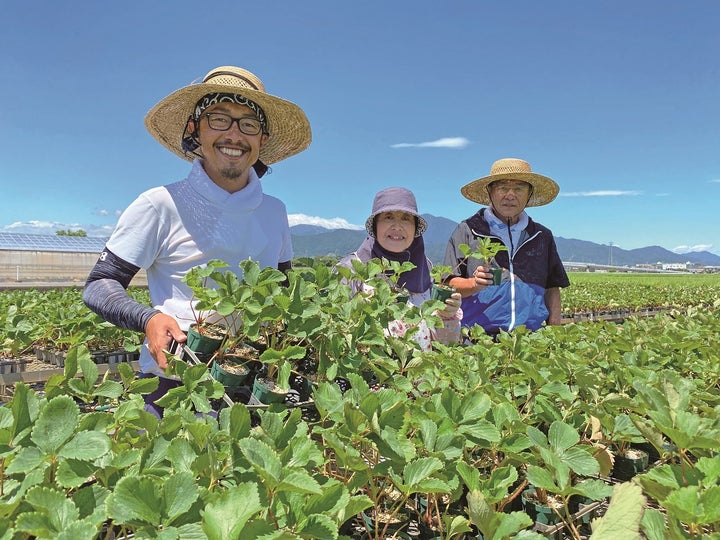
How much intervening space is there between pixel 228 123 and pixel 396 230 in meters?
1.21

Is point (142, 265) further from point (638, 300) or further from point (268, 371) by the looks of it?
point (638, 300)

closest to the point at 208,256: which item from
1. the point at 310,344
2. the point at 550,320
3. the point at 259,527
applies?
the point at 310,344

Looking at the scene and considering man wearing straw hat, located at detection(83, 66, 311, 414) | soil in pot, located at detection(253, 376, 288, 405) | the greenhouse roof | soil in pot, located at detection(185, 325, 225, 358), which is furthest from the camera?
the greenhouse roof

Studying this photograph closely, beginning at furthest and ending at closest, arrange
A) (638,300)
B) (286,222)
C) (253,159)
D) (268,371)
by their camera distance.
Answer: (638,300) → (286,222) → (253,159) → (268,371)

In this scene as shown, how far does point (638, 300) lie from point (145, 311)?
1399cm

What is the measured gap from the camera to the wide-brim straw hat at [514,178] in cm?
382

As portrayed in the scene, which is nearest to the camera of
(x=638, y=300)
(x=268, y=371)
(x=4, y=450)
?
(x=4, y=450)

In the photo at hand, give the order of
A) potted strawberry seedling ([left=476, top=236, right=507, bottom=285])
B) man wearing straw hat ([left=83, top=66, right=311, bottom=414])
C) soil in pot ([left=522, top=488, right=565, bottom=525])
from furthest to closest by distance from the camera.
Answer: potted strawberry seedling ([left=476, top=236, right=507, bottom=285]) < man wearing straw hat ([left=83, top=66, right=311, bottom=414]) < soil in pot ([left=522, top=488, right=565, bottom=525])

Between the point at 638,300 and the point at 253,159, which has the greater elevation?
the point at 253,159

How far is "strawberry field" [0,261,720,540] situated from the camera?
615 millimetres

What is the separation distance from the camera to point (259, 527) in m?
0.54

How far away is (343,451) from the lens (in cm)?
79

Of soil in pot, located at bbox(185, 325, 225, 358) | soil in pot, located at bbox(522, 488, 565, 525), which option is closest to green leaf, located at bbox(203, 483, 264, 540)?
soil in pot, located at bbox(522, 488, 565, 525)

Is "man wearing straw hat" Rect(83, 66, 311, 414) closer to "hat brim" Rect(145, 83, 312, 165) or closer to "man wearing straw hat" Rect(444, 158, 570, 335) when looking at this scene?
"hat brim" Rect(145, 83, 312, 165)
